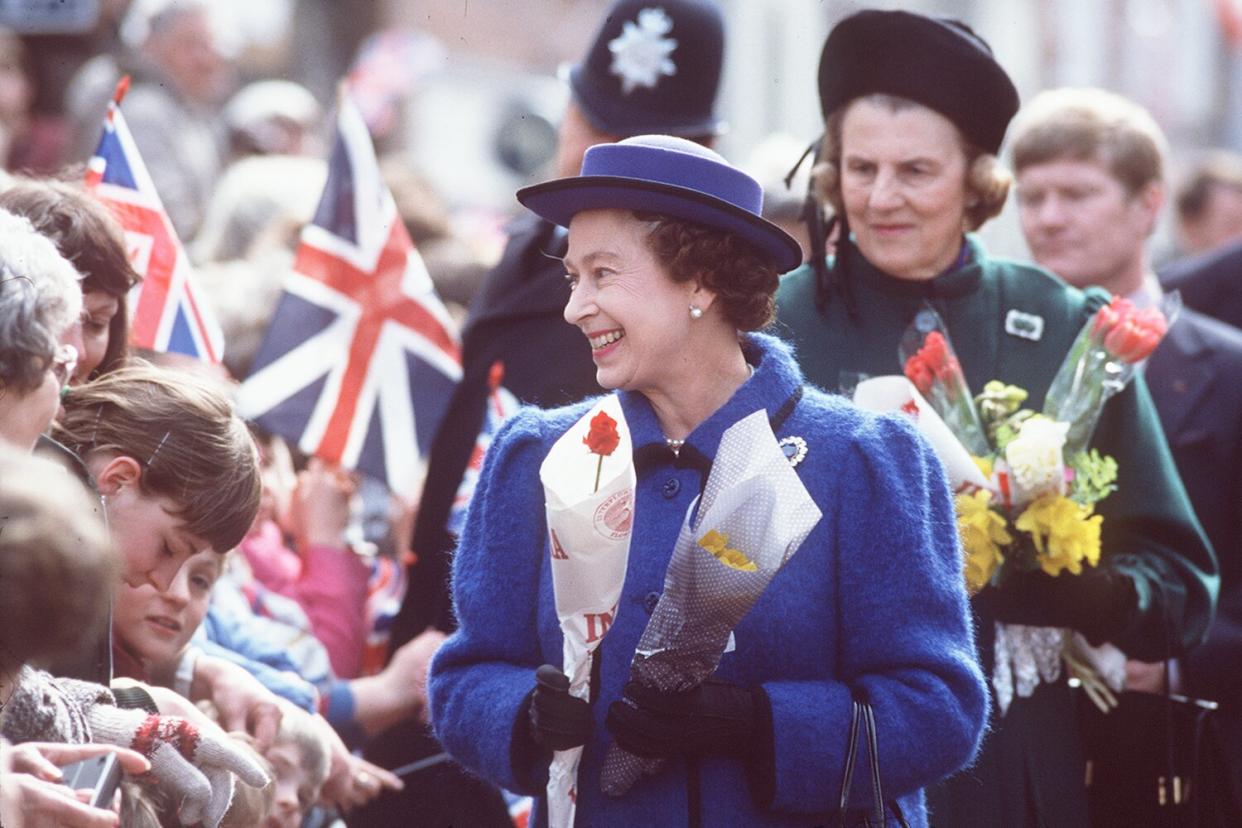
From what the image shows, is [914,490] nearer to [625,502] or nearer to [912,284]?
[625,502]

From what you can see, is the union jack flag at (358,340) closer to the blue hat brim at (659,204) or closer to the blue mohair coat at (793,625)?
the blue mohair coat at (793,625)

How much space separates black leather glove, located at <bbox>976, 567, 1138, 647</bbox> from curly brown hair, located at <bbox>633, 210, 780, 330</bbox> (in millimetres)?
1149

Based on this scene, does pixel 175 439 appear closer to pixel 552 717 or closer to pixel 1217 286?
pixel 552 717

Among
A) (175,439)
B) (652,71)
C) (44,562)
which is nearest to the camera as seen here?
(44,562)

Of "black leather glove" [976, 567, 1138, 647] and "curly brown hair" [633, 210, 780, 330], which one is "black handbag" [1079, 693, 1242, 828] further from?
"curly brown hair" [633, 210, 780, 330]

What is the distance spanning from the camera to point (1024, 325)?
4.53 m

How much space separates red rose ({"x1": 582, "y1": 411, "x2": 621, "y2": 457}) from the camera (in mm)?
3113

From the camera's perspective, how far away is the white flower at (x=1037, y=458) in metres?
Result: 4.10

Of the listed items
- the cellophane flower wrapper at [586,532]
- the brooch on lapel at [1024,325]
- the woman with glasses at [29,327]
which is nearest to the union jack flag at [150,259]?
the woman with glasses at [29,327]

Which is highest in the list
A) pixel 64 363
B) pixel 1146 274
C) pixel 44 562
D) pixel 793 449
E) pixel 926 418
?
pixel 1146 274

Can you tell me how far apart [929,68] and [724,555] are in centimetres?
187

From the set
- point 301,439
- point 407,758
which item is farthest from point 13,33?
point 407,758

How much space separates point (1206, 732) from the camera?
4.62m

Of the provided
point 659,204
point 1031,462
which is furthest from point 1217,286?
point 659,204
